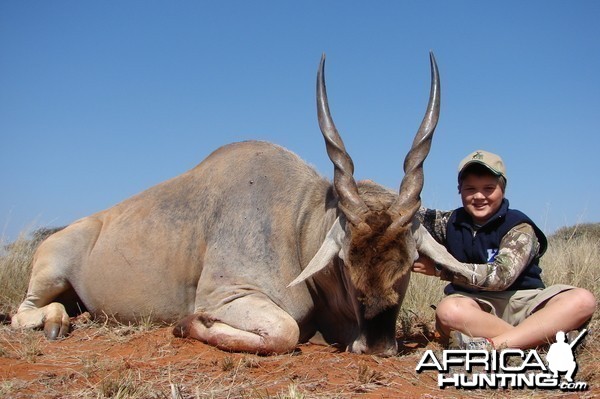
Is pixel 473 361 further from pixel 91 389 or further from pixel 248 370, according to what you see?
pixel 91 389

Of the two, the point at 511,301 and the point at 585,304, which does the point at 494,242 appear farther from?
the point at 585,304

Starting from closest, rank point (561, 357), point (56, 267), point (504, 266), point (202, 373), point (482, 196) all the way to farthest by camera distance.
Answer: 1. point (202, 373)
2. point (561, 357)
3. point (504, 266)
4. point (482, 196)
5. point (56, 267)

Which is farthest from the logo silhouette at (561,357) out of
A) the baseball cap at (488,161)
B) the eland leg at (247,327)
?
the eland leg at (247,327)

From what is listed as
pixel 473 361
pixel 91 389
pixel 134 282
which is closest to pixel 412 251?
A: pixel 473 361

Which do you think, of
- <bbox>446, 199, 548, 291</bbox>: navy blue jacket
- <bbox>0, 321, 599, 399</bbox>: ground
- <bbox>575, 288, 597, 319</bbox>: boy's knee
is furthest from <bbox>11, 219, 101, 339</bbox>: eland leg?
<bbox>575, 288, 597, 319</bbox>: boy's knee

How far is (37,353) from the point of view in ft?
14.7

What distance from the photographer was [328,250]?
14.5ft

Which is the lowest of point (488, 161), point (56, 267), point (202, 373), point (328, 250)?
point (202, 373)

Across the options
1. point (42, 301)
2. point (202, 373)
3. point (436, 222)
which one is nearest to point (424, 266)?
point (436, 222)

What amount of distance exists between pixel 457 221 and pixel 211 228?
6.72 feet

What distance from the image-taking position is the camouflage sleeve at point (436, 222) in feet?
17.7

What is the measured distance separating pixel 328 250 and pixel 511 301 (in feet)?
5.05

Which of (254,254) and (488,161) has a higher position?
(488,161)

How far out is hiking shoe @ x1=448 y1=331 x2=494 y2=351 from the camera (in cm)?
420
